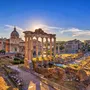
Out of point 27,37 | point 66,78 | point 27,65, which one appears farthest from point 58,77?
point 27,37

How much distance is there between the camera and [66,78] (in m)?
24.0

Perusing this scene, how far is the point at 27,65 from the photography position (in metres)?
34.7

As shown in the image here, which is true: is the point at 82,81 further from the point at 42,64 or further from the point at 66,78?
the point at 42,64

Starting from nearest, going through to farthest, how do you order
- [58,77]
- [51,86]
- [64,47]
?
[51,86] < [58,77] < [64,47]

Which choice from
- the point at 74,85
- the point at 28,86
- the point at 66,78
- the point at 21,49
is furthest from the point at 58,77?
the point at 21,49

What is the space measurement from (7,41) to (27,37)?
4712 cm

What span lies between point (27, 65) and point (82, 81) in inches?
623

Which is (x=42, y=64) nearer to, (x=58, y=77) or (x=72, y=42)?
(x=58, y=77)

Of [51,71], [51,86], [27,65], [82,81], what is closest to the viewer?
[51,86]

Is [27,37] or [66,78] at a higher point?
[27,37]

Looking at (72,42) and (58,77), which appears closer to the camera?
(58,77)

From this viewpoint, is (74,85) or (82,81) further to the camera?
(82,81)

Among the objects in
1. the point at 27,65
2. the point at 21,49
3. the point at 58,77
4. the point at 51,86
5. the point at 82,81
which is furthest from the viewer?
the point at 21,49

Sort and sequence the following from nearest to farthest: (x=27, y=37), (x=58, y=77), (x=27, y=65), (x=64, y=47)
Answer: (x=58, y=77), (x=27, y=65), (x=27, y=37), (x=64, y=47)
